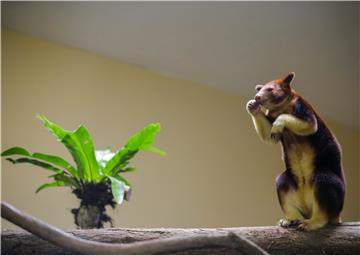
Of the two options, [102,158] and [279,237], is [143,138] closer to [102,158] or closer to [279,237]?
[102,158]

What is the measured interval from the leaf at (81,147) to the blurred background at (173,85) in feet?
3.21

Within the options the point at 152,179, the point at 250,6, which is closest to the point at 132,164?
the point at 152,179

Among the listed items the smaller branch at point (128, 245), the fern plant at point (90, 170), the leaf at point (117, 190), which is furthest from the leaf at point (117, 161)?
the smaller branch at point (128, 245)

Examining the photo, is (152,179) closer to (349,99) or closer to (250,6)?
(250,6)

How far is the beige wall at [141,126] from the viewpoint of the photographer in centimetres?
287

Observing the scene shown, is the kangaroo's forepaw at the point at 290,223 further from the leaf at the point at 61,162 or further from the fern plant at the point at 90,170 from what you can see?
the leaf at the point at 61,162

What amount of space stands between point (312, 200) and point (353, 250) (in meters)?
0.17

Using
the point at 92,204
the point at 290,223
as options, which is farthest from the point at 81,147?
the point at 290,223

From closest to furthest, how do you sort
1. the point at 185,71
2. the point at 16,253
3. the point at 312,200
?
the point at 16,253 < the point at 312,200 < the point at 185,71

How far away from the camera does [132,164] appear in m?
3.04

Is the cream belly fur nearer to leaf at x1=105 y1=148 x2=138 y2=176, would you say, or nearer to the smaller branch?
the smaller branch

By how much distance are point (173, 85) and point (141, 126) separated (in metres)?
0.41

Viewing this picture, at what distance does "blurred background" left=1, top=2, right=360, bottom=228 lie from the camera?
271cm

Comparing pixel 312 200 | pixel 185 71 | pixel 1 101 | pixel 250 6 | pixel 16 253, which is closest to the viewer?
pixel 16 253
